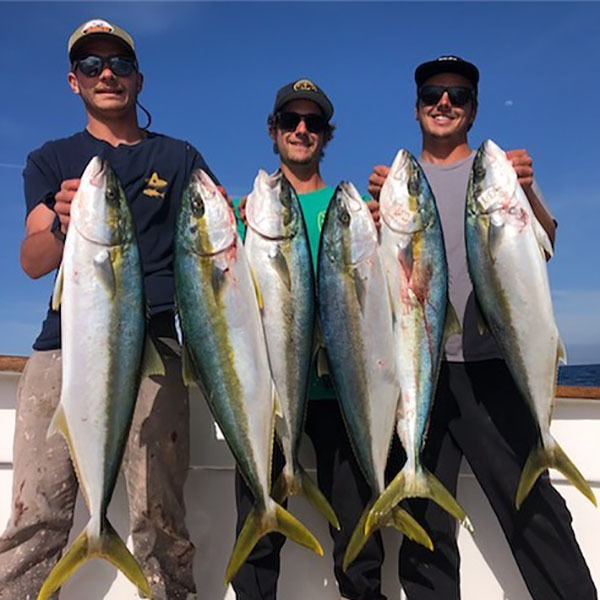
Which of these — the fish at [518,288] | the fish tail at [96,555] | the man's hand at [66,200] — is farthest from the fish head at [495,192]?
the fish tail at [96,555]

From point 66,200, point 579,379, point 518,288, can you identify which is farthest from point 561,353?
point 579,379

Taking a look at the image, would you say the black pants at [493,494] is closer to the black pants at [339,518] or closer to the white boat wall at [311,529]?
the black pants at [339,518]

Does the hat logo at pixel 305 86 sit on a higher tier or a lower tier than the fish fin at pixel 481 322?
higher

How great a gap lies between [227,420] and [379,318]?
843 millimetres

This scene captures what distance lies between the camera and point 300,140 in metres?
3.45

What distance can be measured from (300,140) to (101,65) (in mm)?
1098

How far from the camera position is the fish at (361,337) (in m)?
2.95

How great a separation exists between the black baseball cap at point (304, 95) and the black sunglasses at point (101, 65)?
0.82m

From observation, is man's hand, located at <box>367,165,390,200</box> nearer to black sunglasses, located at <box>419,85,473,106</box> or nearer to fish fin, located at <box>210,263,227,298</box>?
black sunglasses, located at <box>419,85,473,106</box>

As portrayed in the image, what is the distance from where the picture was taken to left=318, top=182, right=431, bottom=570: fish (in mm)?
2951

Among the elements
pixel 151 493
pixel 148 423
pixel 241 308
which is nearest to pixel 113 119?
pixel 241 308

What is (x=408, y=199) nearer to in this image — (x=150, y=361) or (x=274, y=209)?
(x=274, y=209)

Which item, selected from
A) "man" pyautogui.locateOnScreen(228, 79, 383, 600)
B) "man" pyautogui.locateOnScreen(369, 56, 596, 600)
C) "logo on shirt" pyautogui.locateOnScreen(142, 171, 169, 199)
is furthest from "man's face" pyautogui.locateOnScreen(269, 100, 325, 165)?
"logo on shirt" pyautogui.locateOnScreen(142, 171, 169, 199)

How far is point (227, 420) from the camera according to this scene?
Result: 281 cm
